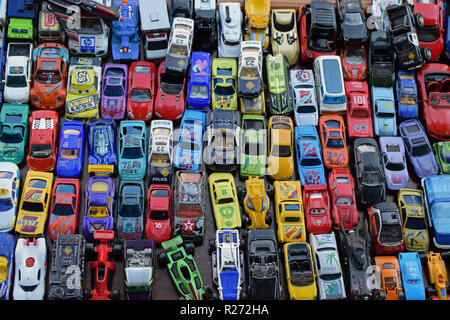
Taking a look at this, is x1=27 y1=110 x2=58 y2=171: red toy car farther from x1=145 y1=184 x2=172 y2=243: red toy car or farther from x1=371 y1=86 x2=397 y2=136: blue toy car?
x1=371 y1=86 x2=397 y2=136: blue toy car

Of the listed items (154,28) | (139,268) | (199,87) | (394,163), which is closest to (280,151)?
(199,87)

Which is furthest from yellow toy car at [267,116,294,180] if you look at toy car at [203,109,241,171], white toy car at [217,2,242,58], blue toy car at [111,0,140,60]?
blue toy car at [111,0,140,60]

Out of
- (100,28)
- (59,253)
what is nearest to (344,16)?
(100,28)

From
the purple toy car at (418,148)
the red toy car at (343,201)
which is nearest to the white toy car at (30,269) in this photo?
the red toy car at (343,201)

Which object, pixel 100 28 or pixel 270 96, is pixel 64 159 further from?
pixel 270 96

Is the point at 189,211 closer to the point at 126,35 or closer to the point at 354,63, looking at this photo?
the point at 126,35

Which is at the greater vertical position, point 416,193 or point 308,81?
point 308,81

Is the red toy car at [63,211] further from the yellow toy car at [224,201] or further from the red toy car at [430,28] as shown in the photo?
the red toy car at [430,28]
